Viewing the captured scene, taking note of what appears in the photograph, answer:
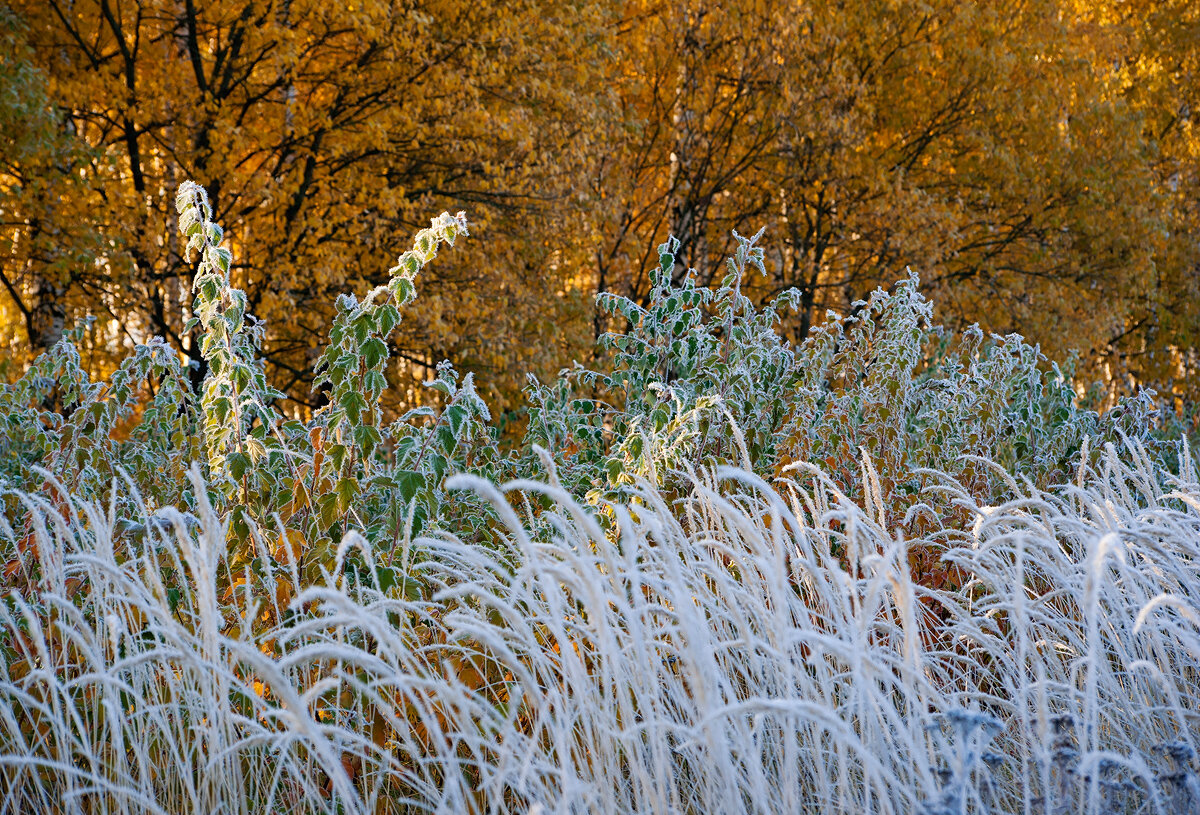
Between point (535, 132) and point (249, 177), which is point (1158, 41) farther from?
point (249, 177)

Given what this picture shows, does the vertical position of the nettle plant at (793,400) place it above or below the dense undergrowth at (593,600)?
above

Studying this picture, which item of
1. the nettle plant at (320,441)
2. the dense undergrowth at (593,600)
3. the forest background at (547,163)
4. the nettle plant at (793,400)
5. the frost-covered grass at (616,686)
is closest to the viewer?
the frost-covered grass at (616,686)

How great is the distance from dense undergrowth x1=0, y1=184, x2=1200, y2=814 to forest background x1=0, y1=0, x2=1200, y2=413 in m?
2.86

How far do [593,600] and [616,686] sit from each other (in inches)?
35.2

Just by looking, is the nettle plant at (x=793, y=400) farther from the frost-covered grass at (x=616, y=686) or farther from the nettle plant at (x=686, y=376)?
the frost-covered grass at (x=616, y=686)

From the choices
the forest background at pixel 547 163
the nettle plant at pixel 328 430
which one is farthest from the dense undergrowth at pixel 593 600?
the forest background at pixel 547 163

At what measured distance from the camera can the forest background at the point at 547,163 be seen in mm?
8945

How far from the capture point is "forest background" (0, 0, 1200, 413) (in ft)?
29.3

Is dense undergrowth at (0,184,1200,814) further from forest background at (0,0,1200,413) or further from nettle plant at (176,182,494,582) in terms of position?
forest background at (0,0,1200,413)

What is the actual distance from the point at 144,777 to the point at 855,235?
13.1 metres

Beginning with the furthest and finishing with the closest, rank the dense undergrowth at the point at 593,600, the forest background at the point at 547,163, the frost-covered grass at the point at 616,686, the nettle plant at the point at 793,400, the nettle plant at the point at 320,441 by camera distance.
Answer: the forest background at the point at 547,163 → the nettle plant at the point at 793,400 → the nettle plant at the point at 320,441 → the dense undergrowth at the point at 593,600 → the frost-covered grass at the point at 616,686

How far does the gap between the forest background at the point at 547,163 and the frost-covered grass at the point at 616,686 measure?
3.75m

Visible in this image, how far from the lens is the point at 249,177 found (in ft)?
30.0

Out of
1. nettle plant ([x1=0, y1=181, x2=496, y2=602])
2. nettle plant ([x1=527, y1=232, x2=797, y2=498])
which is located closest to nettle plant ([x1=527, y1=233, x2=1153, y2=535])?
nettle plant ([x1=527, y1=232, x2=797, y2=498])
